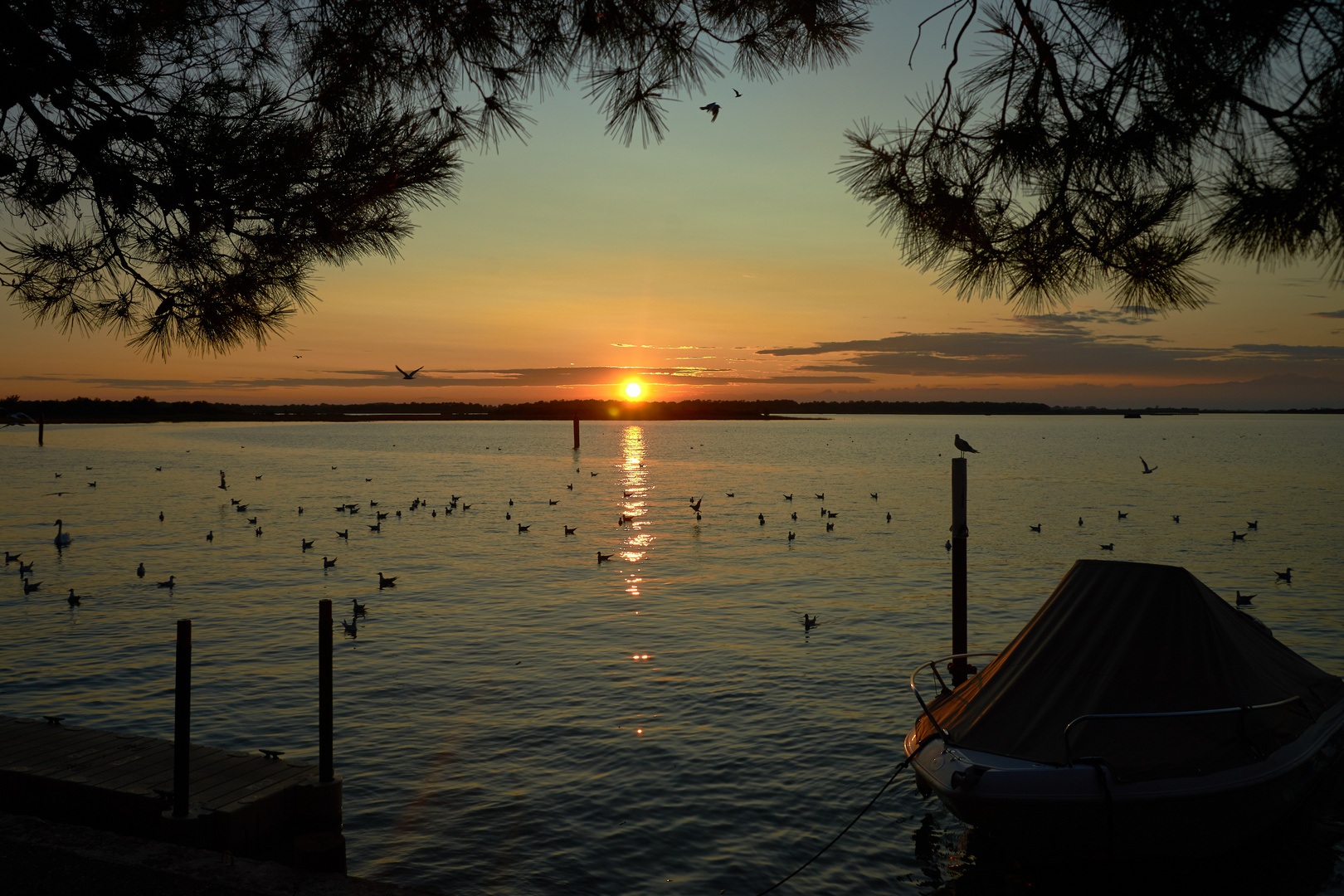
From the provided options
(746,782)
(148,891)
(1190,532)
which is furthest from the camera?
(1190,532)

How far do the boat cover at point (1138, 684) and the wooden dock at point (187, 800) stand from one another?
6581 mm

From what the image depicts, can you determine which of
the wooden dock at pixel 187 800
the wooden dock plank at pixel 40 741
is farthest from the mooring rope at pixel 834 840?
the wooden dock plank at pixel 40 741

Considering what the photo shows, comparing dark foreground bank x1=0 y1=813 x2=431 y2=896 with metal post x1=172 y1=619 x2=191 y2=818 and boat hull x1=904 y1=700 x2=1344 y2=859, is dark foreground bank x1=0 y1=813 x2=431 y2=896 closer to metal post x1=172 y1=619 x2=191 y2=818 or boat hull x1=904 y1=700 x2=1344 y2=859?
metal post x1=172 y1=619 x2=191 y2=818

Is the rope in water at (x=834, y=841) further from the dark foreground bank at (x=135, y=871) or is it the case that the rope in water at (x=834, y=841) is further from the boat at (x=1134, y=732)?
the dark foreground bank at (x=135, y=871)

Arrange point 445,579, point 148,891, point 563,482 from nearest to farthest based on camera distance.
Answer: point 148,891 < point 445,579 < point 563,482

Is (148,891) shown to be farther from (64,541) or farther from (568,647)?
(64,541)

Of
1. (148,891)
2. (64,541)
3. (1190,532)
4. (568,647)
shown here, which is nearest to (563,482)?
(64,541)

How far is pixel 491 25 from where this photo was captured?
952 cm

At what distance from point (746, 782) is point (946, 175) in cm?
811

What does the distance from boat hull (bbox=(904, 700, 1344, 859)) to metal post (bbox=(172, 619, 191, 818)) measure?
730cm

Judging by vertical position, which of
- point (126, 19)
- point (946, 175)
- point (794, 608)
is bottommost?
point (794, 608)

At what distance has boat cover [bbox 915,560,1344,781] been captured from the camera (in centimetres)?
870

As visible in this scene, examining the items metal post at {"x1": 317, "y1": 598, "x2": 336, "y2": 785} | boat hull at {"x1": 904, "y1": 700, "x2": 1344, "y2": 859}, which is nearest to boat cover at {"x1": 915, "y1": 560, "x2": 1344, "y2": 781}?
boat hull at {"x1": 904, "y1": 700, "x2": 1344, "y2": 859}

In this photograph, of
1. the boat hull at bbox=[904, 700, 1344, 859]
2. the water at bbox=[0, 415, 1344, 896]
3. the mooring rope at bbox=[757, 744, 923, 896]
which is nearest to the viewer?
the boat hull at bbox=[904, 700, 1344, 859]
